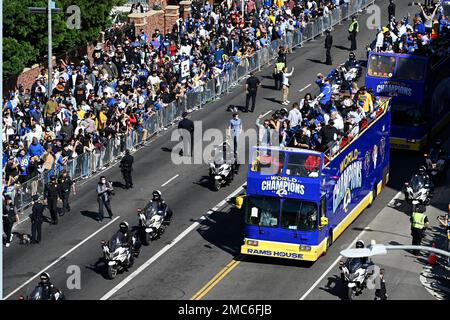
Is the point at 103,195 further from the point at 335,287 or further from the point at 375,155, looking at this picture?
the point at 335,287

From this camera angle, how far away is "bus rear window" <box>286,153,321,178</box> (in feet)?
135

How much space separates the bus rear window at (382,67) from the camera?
178ft

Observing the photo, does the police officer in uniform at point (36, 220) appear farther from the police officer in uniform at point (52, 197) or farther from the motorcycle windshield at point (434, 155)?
the motorcycle windshield at point (434, 155)

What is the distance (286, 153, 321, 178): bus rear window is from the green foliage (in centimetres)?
2184

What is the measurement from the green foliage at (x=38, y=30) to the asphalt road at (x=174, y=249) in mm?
8988

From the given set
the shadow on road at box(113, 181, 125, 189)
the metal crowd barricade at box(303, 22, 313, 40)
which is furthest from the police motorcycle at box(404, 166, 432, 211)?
the metal crowd barricade at box(303, 22, 313, 40)

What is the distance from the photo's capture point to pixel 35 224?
44.8m

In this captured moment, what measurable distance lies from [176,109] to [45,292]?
21.7 m

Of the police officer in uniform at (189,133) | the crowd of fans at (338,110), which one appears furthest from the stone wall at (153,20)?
the crowd of fans at (338,110)

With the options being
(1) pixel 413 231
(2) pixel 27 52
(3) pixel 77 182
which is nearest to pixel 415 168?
(1) pixel 413 231

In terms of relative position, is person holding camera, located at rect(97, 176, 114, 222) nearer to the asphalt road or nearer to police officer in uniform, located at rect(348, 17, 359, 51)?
the asphalt road
